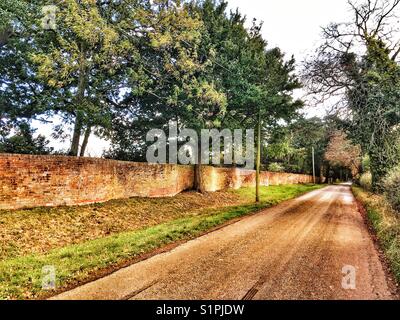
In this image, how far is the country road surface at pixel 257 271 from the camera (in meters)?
5.20

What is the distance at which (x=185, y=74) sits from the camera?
17844 millimetres

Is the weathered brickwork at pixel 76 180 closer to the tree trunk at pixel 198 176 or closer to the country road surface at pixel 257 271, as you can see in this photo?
the tree trunk at pixel 198 176

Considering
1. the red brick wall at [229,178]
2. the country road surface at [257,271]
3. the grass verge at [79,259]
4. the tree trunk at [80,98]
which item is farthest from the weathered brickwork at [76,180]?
the country road surface at [257,271]

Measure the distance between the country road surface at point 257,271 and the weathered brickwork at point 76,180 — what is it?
5822 mm

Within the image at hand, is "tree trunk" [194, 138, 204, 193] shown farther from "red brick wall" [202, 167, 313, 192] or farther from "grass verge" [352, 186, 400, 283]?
"grass verge" [352, 186, 400, 283]

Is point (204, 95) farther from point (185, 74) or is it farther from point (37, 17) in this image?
point (37, 17)

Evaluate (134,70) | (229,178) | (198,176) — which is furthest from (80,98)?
(229,178)

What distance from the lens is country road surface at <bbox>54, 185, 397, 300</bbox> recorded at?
520 cm

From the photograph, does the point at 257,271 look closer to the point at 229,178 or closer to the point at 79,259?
the point at 79,259

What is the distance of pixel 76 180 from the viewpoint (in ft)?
39.5

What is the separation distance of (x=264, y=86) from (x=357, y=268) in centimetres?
1529

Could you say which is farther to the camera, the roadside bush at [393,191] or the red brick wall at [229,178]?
the red brick wall at [229,178]

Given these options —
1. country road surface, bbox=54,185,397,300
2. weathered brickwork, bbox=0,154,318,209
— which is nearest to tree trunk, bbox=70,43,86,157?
weathered brickwork, bbox=0,154,318,209
